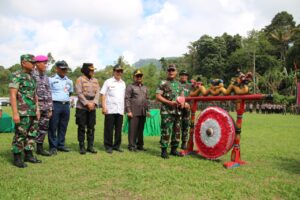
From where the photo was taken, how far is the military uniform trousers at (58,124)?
6.57 metres

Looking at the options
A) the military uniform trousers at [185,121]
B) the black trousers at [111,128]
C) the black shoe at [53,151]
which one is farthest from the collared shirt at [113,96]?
the military uniform trousers at [185,121]

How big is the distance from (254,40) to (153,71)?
19.4 m

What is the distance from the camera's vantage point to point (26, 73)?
5348 millimetres

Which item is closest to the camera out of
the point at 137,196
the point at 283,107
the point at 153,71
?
the point at 137,196

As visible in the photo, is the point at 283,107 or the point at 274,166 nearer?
the point at 274,166

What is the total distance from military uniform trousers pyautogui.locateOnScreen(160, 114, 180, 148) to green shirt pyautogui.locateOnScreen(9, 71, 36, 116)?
2586 millimetres

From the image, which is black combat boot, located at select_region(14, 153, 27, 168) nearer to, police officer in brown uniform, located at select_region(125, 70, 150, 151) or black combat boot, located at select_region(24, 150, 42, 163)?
black combat boot, located at select_region(24, 150, 42, 163)

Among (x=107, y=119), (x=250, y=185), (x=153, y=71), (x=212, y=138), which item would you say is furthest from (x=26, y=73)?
(x=153, y=71)

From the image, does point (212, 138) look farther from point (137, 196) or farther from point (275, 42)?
point (275, 42)

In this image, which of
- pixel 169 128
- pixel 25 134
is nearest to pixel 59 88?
pixel 25 134

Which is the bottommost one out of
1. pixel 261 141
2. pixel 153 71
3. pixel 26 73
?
pixel 261 141

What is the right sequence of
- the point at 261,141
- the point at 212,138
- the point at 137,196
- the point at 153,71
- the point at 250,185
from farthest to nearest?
the point at 153,71
the point at 261,141
the point at 212,138
the point at 250,185
the point at 137,196

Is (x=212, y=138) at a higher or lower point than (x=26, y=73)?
lower

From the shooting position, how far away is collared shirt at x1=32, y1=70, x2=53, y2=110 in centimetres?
613
